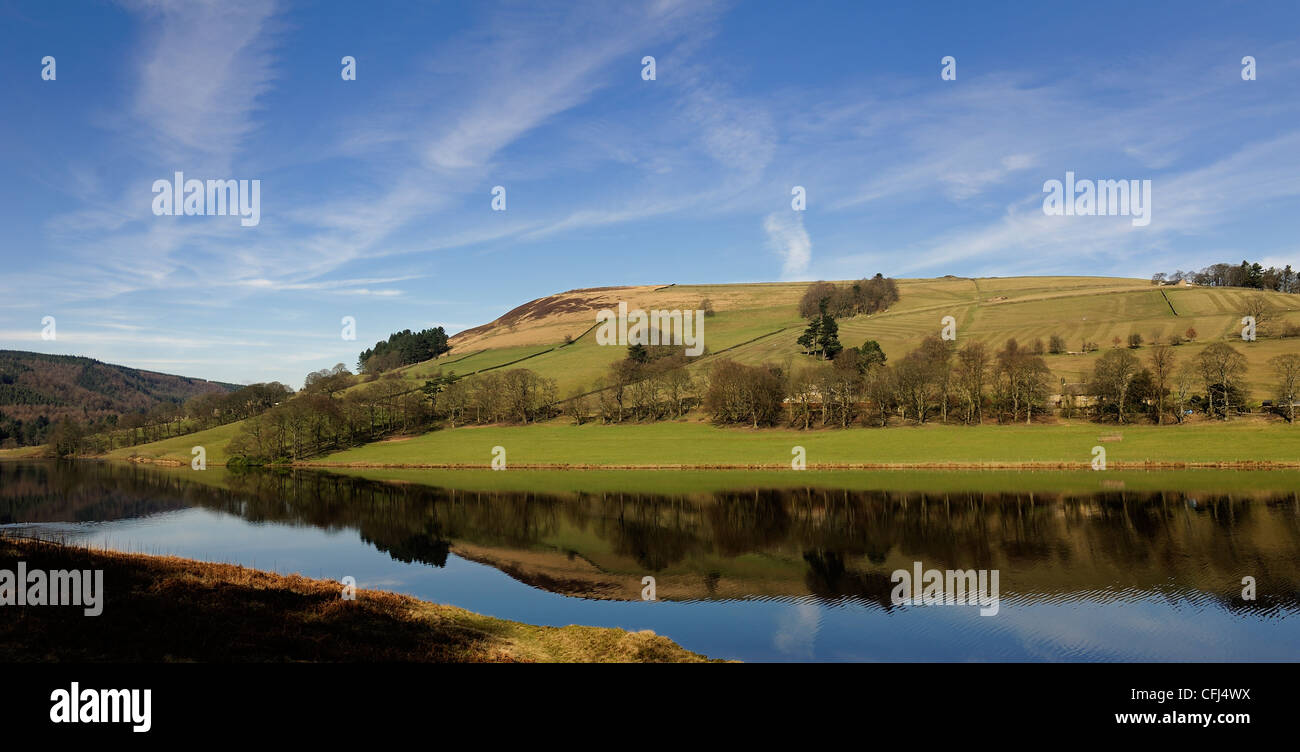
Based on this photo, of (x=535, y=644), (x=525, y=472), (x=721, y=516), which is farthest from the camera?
(x=525, y=472)

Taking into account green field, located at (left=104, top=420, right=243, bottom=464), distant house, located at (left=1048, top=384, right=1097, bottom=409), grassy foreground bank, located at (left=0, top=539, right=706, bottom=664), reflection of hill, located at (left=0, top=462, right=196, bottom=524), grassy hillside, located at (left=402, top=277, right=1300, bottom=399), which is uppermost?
grassy hillside, located at (left=402, top=277, right=1300, bottom=399)

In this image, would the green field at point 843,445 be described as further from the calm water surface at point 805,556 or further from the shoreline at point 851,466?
the calm water surface at point 805,556

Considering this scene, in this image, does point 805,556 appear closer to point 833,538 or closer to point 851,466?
point 833,538

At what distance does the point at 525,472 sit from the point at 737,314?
4791 inches

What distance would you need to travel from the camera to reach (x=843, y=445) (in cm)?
8644

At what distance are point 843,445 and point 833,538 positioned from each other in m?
48.0

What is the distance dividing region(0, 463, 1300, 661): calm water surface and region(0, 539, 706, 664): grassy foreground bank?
4899 mm

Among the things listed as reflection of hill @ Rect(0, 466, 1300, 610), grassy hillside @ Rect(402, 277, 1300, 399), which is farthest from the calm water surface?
grassy hillside @ Rect(402, 277, 1300, 399)

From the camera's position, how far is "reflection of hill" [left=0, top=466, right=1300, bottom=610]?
99.6ft

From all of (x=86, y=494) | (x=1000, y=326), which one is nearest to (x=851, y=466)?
(x=1000, y=326)

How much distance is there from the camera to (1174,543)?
35.8 m

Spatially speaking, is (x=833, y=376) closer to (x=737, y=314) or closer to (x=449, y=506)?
(x=449, y=506)

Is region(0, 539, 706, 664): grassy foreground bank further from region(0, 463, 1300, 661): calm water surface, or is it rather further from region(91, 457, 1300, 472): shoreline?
region(91, 457, 1300, 472): shoreline
